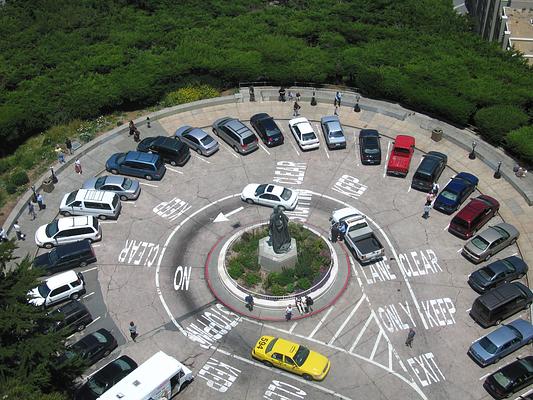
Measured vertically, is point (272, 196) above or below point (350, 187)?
above

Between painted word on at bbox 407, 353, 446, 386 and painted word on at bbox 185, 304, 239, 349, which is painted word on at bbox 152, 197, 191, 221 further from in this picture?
painted word on at bbox 407, 353, 446, 386

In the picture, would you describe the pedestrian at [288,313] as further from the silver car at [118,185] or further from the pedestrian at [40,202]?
the pedestrian at [40,202]

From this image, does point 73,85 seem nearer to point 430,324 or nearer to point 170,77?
point 170,77

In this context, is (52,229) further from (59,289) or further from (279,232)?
(279,232)

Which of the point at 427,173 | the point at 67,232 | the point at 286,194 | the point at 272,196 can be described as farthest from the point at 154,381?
the point at 427,173

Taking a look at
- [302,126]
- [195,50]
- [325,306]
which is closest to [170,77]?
[195,50]
